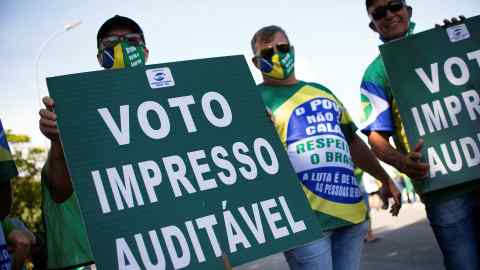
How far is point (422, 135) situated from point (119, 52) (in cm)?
167

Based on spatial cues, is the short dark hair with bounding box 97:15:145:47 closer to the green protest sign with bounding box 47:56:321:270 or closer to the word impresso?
the green protest sign with bounding box 47:56:321:270

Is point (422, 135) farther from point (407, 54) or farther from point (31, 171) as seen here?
point (31, 171)

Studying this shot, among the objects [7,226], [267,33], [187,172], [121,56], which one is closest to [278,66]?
[267,33]

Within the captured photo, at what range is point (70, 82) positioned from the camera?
7.33ft

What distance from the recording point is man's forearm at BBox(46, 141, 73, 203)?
8.41 ft

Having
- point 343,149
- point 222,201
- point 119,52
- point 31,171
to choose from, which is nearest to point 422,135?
point 343,149

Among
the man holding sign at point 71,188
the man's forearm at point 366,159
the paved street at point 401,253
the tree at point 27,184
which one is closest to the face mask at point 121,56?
the man holding sign at point 71,188

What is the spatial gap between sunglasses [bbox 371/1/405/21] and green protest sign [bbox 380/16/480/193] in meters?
0.26

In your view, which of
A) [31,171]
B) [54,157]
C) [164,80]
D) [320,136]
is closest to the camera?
[164,80]

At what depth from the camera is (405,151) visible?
10.6 ft

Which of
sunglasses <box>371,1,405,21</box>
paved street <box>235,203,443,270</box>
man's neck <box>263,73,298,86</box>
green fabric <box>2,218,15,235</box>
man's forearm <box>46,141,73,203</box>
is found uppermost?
sunglasses <box>371,1,405,21</box>

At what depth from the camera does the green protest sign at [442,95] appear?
2.97m

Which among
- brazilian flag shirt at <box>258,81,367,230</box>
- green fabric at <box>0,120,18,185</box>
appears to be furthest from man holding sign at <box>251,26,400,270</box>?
green fabric at <box>0,120,18,185</box>

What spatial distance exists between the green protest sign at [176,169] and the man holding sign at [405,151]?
37.4 inches
